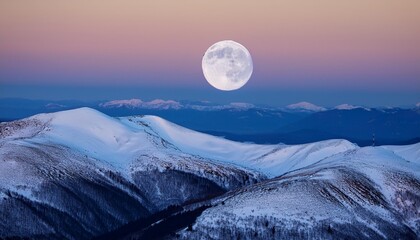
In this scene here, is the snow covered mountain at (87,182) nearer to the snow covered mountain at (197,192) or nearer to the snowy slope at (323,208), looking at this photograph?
the snow covered mountain at (197,192)

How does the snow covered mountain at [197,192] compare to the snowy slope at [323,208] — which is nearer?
the snowy slope at [323,208]

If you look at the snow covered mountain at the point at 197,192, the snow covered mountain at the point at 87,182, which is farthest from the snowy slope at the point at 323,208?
the snow covered mountain at the point at 87,182

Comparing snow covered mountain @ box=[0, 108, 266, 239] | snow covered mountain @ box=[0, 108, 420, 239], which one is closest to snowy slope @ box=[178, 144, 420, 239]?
snow covered mountain @ box=[0, 108, 420, 239]

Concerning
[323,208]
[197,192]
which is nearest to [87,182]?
[197,192]

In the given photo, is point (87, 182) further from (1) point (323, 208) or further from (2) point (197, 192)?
(1) point (323, 208)

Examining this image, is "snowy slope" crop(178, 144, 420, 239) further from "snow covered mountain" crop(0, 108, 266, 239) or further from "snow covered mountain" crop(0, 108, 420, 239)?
"snow covered mountain" crop(0, 108, 266, 239)

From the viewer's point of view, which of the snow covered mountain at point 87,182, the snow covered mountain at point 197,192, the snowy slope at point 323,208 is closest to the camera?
the snowy slope at point 323,208

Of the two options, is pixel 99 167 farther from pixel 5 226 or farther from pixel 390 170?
pixel 390 170

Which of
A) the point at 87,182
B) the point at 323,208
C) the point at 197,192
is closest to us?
the point at 323,208

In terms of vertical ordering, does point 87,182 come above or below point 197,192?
above
